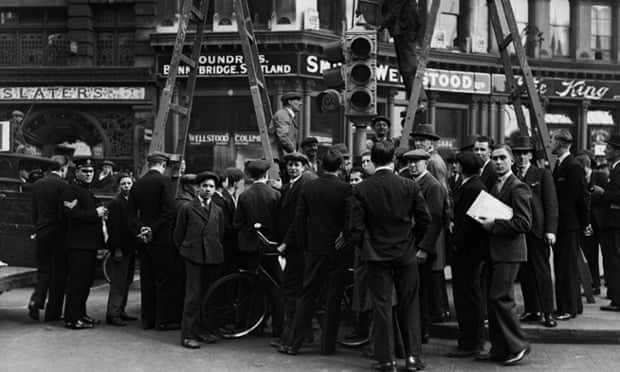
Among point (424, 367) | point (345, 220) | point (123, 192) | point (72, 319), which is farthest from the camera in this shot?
point (123, 192)

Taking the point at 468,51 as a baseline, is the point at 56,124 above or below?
below

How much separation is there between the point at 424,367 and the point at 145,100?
1835 centimetres

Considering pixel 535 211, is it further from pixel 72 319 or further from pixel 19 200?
pixel 19 200

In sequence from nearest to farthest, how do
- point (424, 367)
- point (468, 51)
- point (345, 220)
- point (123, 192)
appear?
point (424, 367)
point (345, 220)
point (123, 192)
point (468, 51)

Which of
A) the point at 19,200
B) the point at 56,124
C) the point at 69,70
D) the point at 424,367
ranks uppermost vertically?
the point at 69,70

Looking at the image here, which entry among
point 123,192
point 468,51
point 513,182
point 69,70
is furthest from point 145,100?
point 513,182

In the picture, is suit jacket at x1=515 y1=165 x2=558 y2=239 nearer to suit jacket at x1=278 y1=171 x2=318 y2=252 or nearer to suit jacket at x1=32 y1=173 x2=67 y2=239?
suit jacket at x1=278 y1=171 x2=318 y2=252

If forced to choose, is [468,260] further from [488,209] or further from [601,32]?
[601,32]

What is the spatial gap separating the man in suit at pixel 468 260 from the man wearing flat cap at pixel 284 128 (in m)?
3.48

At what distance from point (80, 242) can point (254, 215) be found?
7.94 feet

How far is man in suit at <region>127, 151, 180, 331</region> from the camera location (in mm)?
9977

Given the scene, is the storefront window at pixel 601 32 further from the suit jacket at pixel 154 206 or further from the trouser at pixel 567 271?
the suit jacket at pixel 154 206

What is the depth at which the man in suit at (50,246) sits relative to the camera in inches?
409

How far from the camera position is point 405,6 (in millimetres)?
10914
